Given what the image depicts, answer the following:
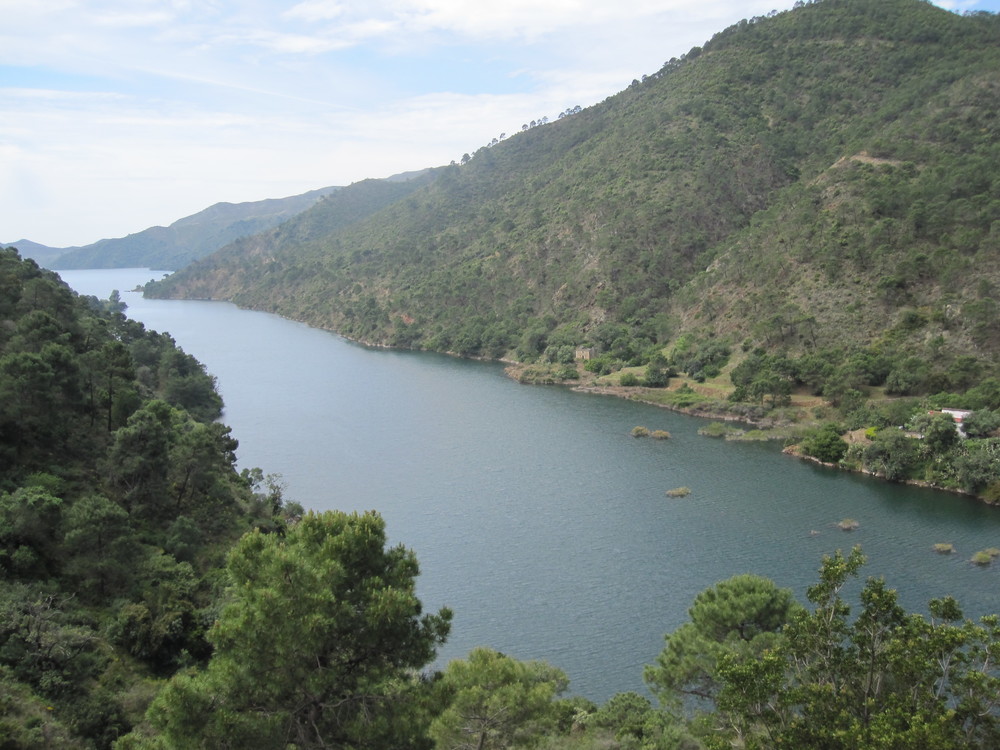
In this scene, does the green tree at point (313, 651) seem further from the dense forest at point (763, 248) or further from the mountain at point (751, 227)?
the mountain at point (751, 227)

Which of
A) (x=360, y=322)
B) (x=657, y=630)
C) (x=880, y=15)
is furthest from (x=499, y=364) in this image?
(x=880, y=15)

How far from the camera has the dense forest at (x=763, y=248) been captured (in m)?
54.3

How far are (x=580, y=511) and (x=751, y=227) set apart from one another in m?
54.3

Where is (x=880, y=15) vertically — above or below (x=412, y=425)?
above

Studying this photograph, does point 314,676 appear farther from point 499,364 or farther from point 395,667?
point 499,364

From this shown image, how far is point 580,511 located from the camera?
40.4 m

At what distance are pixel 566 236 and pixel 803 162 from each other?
31.8 m

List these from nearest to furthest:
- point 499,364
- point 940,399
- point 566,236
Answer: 1. point 940,399
2. point 499,364
3. point 566,236

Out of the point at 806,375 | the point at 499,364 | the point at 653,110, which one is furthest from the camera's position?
the point at 653,110

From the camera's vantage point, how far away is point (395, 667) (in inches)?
544

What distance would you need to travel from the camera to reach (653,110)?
11156 centimetres

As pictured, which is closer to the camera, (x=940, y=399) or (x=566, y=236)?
(x=940, y=399)

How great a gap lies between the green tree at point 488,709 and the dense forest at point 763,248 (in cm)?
3559

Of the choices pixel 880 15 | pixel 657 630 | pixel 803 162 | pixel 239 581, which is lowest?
pixel 657 630
